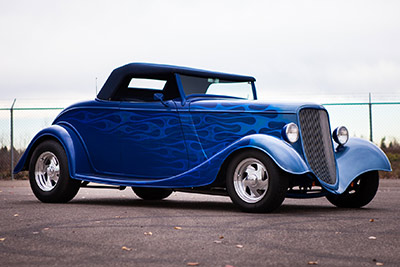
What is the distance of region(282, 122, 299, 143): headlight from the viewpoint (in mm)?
7711

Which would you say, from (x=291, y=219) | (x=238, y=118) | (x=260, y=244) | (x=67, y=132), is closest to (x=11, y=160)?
(x=67, y=132)

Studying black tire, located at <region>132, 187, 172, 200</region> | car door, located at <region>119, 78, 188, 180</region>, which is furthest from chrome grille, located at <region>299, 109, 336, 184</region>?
black tire, located at <region>132, 187, 172, 200</region>

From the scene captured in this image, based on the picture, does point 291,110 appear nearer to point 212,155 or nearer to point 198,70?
point 212,155

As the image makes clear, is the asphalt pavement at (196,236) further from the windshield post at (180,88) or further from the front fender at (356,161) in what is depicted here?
the windshield post at (180,88)

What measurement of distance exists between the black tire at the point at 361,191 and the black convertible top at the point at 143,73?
2.57 meters

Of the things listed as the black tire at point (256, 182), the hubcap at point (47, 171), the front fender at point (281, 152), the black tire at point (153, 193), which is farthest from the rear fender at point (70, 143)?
the front fender at point (281, 152)

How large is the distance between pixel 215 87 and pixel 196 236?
13.1 ft

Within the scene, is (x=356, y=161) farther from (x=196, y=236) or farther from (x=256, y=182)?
(x=196, y=236)

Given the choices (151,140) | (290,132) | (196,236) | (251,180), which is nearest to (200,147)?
(151,140)

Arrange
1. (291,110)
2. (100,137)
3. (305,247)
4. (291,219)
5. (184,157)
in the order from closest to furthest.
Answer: (305,247), (291,219), (291,110), (184,157), (100,137)

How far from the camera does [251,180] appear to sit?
756 cm

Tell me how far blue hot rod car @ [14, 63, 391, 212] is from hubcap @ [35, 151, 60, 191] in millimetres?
15

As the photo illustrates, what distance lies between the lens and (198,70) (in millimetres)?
9242

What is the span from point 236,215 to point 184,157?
1.38m
